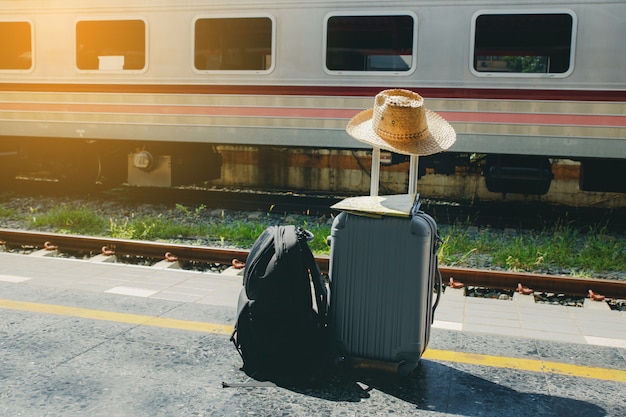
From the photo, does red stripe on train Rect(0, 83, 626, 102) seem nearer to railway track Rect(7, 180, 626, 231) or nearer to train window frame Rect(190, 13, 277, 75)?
train window frame Rect(190, 13, 277, 75)

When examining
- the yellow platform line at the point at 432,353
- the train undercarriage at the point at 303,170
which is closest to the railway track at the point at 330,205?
the train undercarriage at the point at 303,170

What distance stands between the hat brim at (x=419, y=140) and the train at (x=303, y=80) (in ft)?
14.8

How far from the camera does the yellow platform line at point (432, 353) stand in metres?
3.75

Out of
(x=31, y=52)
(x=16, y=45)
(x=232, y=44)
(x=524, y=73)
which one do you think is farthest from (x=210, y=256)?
(x=16, y=45)

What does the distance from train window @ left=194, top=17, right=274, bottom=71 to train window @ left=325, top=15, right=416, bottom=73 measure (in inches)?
35.2

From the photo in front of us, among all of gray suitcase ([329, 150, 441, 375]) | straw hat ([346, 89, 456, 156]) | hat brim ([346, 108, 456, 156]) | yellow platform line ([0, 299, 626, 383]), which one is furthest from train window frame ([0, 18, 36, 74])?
gray suitcase ([329, 150, 441, 375])

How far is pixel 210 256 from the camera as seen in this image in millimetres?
6406

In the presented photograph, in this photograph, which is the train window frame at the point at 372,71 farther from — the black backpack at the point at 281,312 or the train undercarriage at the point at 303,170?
the black backpack at the point at 281,312

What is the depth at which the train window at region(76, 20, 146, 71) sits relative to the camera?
9.48 m

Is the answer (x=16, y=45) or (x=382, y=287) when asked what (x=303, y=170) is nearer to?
(x=16, y=45)

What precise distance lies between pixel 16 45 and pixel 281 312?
27.5ft

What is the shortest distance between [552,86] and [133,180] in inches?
237

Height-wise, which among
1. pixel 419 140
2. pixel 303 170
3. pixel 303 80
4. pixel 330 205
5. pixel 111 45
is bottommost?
pixel 330 205

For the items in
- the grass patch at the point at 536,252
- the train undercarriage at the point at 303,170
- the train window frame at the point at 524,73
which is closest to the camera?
the grass patch at the point at 536,252
